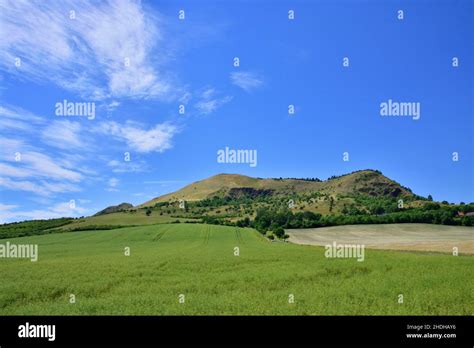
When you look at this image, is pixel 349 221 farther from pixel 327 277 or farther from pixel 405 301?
pixel 405 301

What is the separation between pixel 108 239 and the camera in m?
82.1

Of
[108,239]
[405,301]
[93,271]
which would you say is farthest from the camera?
[108,239]

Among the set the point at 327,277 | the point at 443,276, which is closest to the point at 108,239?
the point at 327,277
